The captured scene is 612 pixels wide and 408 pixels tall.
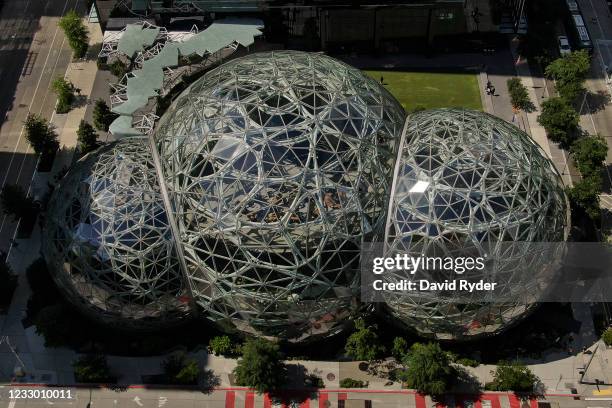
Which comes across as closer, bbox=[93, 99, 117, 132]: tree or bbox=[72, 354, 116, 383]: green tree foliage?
bbox=[72, 354, 116, 383]: green tree foliage

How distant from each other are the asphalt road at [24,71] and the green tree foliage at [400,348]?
134ft

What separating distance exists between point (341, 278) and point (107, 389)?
2313 cm

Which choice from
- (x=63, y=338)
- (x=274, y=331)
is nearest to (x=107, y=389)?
(x=63, y=338)

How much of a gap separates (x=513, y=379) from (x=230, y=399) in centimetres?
2414

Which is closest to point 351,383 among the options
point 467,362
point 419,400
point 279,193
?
point 419,400

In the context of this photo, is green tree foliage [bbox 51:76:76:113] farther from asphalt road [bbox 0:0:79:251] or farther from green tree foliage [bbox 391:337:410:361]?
green tree foliage [bbox 391:337:410:361]

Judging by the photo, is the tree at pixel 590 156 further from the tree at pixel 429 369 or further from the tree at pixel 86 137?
the tree at pixel 86 137

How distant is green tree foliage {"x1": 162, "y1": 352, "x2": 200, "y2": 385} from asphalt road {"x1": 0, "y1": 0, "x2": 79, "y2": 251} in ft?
77.8

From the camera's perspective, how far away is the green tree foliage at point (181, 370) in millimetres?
54375

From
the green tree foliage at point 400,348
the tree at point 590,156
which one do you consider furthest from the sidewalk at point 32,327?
the tree at point 590,156

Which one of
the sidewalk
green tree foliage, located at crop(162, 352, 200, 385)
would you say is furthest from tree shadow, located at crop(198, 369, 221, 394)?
the sidewalk

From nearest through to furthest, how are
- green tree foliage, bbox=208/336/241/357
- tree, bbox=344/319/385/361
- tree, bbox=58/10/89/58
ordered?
tree, bbox=344/319/385/361
green tree foliage, bbox=208/336/241/357
tree, bbox=58/10/89/58

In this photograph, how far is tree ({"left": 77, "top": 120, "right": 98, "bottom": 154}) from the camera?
228 feet

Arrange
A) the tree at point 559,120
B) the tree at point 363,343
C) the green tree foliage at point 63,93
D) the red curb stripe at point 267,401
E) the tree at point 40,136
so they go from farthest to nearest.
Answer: the green tree foliage at point 63,93
the tree at point 559,120
the tree at point 40,136
the red curb stripe at point 267,401
the tree at point 363,343
